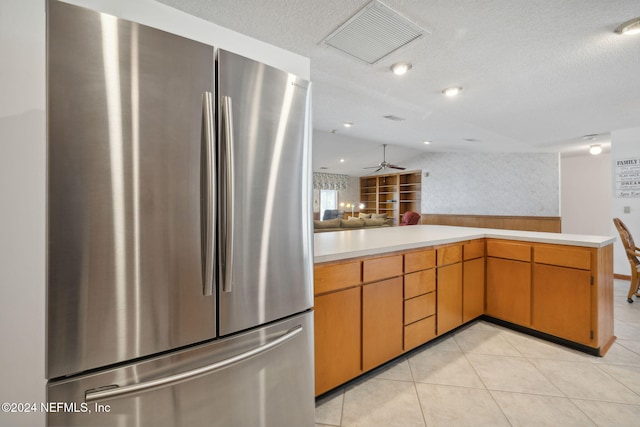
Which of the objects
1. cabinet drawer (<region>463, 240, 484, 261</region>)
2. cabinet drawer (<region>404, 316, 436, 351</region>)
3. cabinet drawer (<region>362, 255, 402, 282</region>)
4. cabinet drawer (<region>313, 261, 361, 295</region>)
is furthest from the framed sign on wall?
cabinet drawer (<region>313, 261, 361, 295</region>)

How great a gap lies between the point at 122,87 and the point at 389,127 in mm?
4164

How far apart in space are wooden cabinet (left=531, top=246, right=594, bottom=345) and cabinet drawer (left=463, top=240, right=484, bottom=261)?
0.42 m

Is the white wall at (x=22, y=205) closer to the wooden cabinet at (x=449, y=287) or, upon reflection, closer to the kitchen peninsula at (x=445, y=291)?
the kitchen peninsula at (x=445, y=291)

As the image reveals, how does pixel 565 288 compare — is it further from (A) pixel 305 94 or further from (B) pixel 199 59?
(B) pixel 199 59

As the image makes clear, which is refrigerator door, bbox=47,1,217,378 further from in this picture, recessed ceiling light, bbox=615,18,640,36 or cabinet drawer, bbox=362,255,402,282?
recessed ceiling light, bbox=615,18,640,36

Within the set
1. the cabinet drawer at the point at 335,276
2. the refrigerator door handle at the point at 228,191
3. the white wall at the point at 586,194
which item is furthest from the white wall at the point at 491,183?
the refrigerator door handle at the point at 228,191

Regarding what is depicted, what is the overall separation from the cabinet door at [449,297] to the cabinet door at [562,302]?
2.04 ft

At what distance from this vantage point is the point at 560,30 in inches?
62.8

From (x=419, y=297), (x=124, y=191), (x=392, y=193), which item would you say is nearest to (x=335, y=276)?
(x=419, y=297)

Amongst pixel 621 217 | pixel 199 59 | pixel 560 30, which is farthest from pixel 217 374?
pixel 621 217

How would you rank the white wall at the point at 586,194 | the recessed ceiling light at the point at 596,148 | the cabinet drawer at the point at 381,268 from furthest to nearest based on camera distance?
1. the white wall at the point at 586,194
2. the recessed ceiling light at the point at 596,148
3. the cabinet drawer at the point at 381,268

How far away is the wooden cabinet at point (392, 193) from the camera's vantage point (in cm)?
916

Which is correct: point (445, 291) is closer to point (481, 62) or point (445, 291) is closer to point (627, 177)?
point (481, 62)

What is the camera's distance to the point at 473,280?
2594 millimetres
